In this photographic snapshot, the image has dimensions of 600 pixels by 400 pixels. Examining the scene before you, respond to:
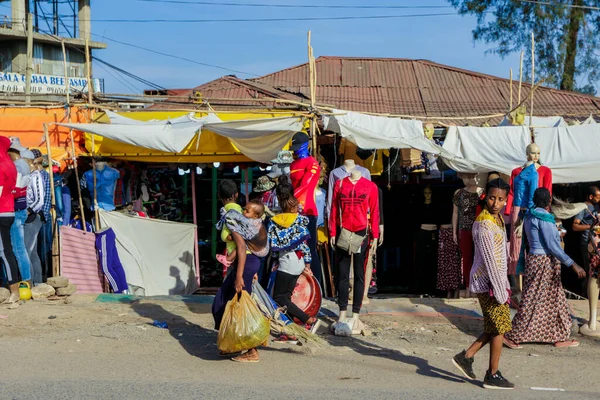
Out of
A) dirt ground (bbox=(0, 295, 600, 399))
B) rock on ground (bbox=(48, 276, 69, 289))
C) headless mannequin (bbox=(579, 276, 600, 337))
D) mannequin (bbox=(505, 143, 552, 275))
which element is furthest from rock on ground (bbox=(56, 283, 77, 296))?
headless mannequin (bbox=(579, 276, 600, 337))

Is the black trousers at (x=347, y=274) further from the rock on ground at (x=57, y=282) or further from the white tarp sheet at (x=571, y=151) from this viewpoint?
the rock on ground at (x=57, y=282)

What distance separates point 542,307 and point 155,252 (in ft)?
18.0

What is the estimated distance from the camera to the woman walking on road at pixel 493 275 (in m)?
5.89

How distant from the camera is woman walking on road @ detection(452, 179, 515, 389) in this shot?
19.3 ft

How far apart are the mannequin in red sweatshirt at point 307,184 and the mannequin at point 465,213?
5.89 ft

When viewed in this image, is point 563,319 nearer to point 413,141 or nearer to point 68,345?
point 413,141

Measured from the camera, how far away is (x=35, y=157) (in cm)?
975

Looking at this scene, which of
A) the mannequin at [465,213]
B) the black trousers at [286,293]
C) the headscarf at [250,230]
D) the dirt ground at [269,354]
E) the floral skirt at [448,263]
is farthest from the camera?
the floral skirt at [448,263]

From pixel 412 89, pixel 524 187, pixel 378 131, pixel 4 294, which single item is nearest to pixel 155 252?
pixel 4 294

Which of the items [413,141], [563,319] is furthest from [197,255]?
[563,319]

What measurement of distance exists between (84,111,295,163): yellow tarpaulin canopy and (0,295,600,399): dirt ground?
7.41 ft

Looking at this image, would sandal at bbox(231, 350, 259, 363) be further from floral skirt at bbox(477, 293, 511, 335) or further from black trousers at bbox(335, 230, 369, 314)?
floral skirt at bbox(477, 293, 511, 335)

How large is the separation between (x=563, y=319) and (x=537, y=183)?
5.47 ft

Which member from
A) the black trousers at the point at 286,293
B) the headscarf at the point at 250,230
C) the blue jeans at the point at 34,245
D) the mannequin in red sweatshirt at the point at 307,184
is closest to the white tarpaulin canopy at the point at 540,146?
the mannequin in red sweatshirt at the point at 307,184
